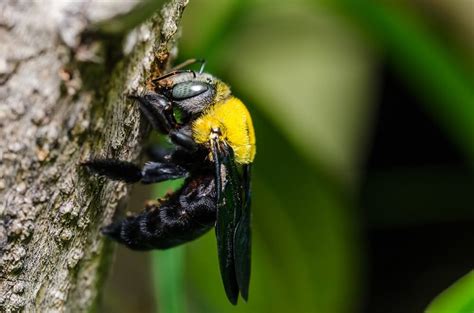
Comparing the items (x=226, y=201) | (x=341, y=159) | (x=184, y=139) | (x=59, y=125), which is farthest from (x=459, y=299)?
(x=341, y=159)

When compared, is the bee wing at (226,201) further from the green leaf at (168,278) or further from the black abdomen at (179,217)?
the green leaf at (168,278)

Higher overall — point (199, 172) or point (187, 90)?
point (187, 90)

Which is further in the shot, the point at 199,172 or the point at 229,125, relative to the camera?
the point at 199,172

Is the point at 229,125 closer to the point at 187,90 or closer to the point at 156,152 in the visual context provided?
the point at 187,90

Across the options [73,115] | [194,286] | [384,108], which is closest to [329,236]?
[194,286]

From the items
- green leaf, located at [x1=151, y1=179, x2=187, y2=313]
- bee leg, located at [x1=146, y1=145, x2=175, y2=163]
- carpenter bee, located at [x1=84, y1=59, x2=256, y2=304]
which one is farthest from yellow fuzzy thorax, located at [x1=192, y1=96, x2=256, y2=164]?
green leaf, located at [x1=151, y1=179, x2=187, y2=313]

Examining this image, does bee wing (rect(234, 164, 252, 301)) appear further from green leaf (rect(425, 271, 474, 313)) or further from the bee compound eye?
green leaf (rect(425, 271, 474, 313))
